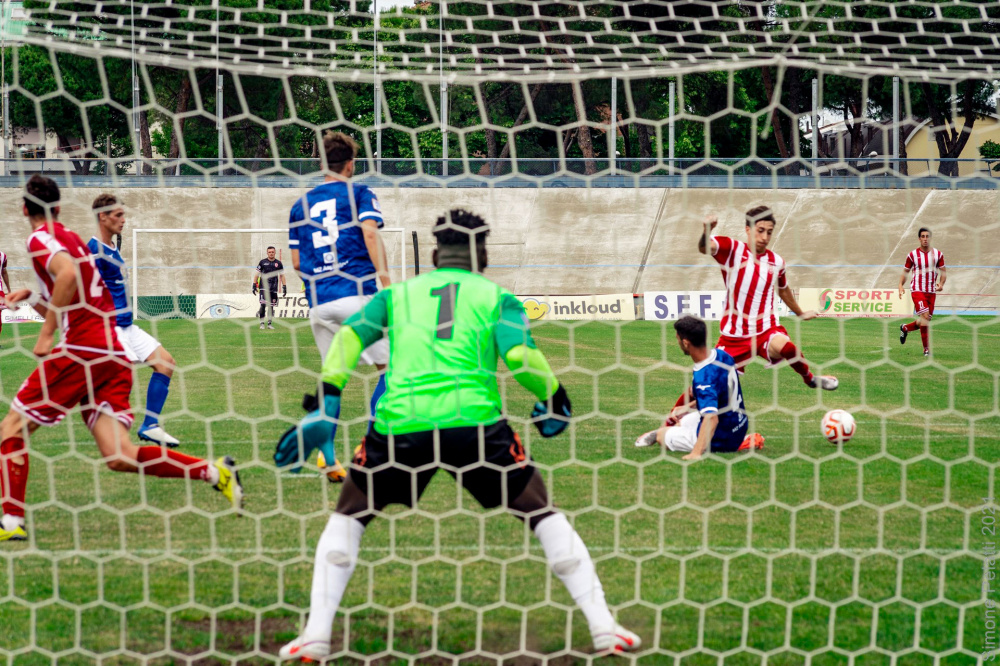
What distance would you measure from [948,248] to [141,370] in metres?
24.3

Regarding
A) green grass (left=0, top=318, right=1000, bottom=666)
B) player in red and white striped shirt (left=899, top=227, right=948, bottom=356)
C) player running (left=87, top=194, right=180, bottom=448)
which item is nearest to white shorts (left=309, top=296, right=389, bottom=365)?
green grass (left=0, top=318, right=1000, bottom=666)

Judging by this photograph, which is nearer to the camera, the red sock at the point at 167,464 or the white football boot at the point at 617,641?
the white football boot at the point at 617,641

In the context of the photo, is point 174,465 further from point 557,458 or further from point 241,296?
point 241,296

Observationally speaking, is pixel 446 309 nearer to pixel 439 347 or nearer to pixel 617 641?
pixel 439 347

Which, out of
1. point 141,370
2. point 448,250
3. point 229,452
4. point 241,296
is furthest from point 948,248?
point 448,250

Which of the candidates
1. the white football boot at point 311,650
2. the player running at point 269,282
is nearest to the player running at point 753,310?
the white football boot at point 311,650

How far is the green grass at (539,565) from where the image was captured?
3574 millimetres

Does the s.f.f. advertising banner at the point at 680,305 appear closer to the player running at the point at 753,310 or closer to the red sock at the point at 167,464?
the player running at the point at 753,310

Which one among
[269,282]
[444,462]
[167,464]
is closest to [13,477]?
[167,464]

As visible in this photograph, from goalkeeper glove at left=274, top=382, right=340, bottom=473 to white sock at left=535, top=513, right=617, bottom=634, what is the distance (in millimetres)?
841

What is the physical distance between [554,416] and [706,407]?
9.67ft

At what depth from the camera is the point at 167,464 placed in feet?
16.1

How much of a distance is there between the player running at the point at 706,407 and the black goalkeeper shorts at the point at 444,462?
9.58ft

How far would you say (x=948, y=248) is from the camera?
28.7m
